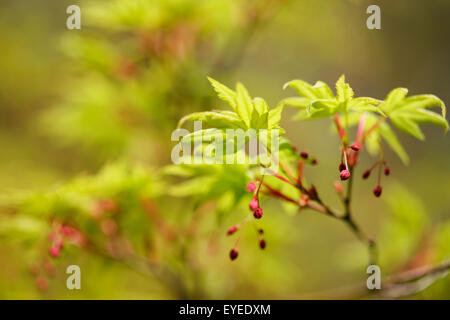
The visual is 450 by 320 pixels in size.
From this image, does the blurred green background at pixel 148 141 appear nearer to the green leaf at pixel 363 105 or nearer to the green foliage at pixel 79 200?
the green foliage at pixel 79 200

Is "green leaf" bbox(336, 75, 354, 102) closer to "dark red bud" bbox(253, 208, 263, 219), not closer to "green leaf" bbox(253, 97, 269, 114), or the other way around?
"green leaf" bbox(253, 97, 269, 114)

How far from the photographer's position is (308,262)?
512 centimetres

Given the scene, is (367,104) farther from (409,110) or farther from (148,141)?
(148,141)

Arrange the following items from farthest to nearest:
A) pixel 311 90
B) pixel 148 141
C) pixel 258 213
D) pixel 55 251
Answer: pixel 148 141 < pixel 55 251 < pixel 311 90 < pixel 258 213

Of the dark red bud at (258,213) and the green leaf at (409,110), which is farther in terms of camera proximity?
the green leaf at (409,110)

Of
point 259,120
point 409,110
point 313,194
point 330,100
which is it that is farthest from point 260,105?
point 409,110

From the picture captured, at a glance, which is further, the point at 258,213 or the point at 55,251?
the point at 55,251

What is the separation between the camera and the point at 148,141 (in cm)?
270

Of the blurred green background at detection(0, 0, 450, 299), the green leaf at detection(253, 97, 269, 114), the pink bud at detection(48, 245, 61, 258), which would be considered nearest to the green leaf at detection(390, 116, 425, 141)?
the green leaf at detection(253, 97, 269, 114)

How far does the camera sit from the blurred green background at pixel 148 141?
1.61 metres

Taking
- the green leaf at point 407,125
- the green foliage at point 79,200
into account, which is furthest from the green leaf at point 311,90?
the green foliage at point 79,200

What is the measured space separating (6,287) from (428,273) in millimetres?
2026
